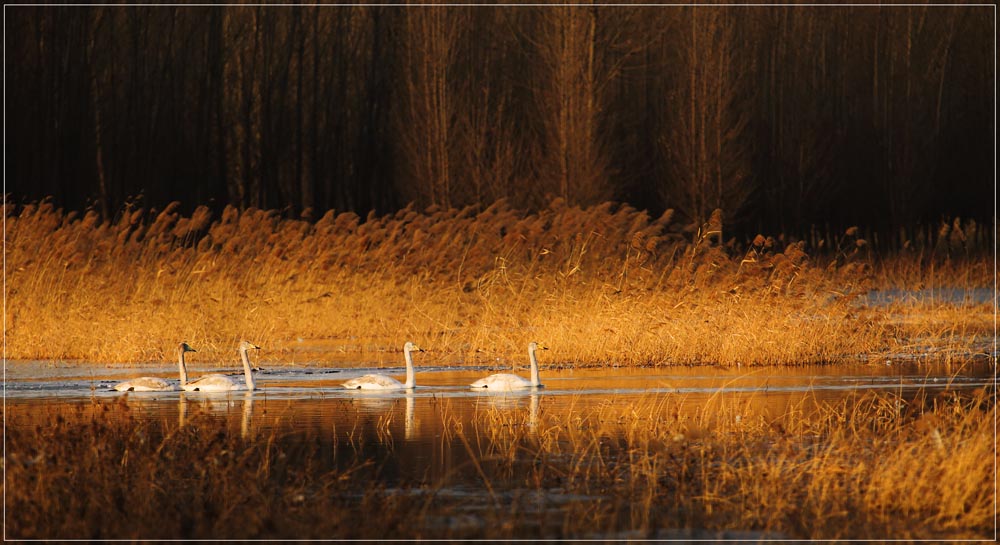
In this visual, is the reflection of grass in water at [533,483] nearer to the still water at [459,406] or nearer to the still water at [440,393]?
the still water at [459,406]

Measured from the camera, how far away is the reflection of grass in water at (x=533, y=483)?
851 cm

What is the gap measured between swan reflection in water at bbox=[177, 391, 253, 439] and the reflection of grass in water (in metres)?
0.83

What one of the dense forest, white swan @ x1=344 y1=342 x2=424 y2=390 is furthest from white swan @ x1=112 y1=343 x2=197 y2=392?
the dense forest

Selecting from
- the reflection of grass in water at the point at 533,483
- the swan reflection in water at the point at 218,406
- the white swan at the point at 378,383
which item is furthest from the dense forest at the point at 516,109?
the reflection of grass in water at the point at 533,483

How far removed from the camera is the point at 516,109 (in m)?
47.4

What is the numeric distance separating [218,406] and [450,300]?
8660 mm

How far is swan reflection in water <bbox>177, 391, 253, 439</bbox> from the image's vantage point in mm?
13203

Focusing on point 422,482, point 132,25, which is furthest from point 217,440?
point 132,25

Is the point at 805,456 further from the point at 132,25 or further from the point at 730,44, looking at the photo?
the point at 132,25

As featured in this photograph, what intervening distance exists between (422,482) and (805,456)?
8.80 feet

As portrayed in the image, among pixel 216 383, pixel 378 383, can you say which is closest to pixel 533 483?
pixel 378 383

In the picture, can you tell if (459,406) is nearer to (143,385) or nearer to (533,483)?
(143,385)

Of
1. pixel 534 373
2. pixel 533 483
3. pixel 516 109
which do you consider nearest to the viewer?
pixel 533 483

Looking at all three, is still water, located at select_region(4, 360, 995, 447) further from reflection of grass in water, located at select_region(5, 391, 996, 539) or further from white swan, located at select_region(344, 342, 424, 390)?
reflection of grass in water, located at select_region(5, 391, 996, 539)
